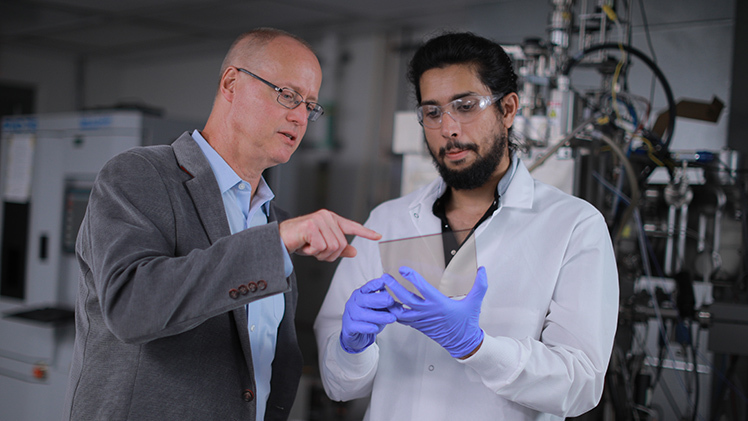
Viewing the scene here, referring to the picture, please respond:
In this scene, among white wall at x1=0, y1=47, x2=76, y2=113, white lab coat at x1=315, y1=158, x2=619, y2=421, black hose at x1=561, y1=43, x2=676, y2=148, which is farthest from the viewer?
white wall at x1=0, y1=47, x2=76, y2=113

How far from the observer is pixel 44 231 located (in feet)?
9.12

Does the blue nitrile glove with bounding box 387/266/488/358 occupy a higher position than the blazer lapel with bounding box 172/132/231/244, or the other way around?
the blazer lapel with bounding box 172/132/231/244

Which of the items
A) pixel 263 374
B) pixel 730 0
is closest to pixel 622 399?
pixel 263 374

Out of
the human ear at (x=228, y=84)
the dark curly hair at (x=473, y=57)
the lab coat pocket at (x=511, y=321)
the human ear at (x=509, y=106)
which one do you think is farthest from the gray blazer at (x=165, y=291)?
the human ear at (x=509, y=106)

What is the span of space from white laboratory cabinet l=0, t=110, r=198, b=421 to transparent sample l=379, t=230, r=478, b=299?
1.75 meters

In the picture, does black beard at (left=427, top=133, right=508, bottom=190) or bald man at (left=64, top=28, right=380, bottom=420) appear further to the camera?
black beard at (left=427, top=133, right=508, bottom=190)

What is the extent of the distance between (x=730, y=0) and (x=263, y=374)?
3.05 m

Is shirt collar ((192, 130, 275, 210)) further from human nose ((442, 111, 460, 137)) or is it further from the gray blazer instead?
human nose ((442, 111, 460, 137))

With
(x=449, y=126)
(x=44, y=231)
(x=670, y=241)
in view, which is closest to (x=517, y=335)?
(x=449, y=126)

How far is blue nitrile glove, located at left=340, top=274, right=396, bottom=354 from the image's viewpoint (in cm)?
107

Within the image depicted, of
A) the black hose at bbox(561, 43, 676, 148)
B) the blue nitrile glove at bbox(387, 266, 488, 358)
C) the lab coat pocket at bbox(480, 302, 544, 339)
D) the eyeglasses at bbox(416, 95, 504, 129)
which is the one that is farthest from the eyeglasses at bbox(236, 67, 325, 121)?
the black hose at bbox(561, 43, 676, 148)

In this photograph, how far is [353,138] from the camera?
15.2ft

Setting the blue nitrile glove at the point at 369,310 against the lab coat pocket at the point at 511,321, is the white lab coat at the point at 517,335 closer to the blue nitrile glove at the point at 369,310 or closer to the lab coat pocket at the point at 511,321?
the lab coat pocket at the point at 511,321

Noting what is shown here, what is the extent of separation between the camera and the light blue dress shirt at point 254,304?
118cm
